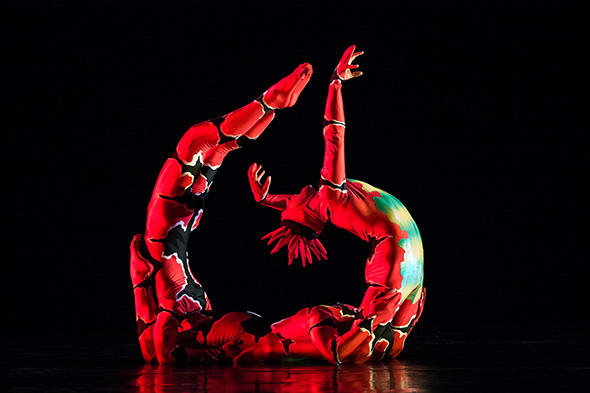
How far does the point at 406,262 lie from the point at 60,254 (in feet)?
10.4

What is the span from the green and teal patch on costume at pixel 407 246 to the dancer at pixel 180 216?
520mm

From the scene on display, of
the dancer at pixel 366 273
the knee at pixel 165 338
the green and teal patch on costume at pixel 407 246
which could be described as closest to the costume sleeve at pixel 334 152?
the dancer at pixel 366 273

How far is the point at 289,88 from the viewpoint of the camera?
3.56 metres

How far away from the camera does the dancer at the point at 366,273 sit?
3.26m

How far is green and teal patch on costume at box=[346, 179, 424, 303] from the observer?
131 inches

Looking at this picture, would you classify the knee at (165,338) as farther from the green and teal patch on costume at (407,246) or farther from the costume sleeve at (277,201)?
the green and teal patch on costume at (407,246)

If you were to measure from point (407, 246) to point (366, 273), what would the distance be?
18 cm

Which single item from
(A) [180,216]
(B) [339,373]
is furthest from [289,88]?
(B) [339,373]

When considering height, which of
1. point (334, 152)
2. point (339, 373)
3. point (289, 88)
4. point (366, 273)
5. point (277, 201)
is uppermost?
point (289, 88)

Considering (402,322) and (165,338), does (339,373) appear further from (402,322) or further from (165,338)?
(165,338)

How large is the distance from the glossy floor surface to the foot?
0.99 m

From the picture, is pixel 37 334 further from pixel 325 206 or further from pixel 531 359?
pixel 531 359

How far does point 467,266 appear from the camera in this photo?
5.71 m

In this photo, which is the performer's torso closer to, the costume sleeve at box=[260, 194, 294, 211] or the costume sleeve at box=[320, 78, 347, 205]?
the costume sleeve at box=[320, 78, 347, 205]
